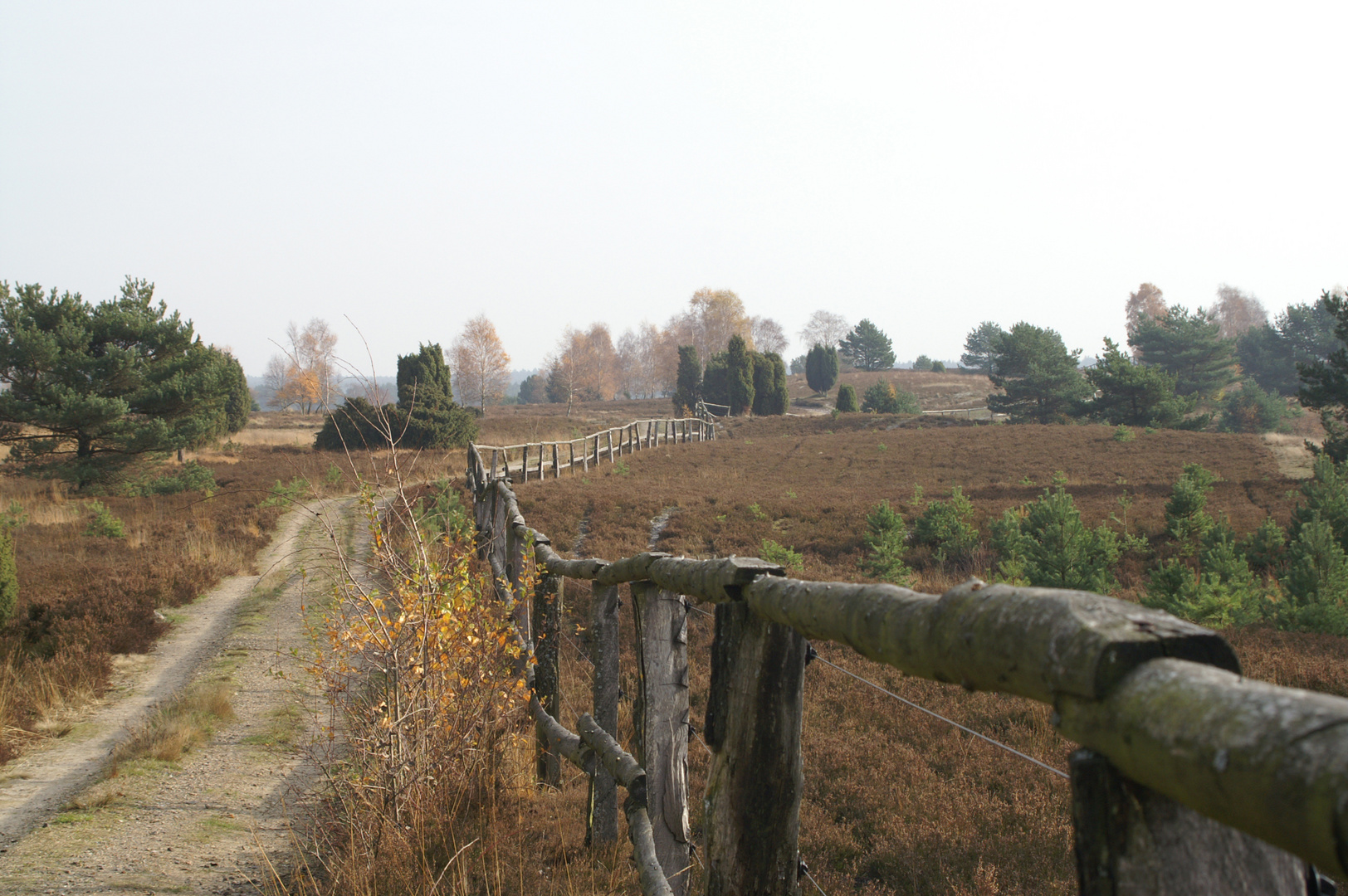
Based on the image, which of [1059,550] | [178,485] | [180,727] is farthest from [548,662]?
[178,485]

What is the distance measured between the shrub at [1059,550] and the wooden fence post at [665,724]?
800cm

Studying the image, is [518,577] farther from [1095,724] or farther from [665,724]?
[1095,724]

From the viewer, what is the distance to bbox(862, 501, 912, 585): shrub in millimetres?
11758

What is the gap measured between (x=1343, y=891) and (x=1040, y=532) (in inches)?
358

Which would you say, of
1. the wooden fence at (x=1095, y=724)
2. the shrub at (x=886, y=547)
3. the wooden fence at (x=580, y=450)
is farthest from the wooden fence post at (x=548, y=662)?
the wooden fence at (x=580, y=450)

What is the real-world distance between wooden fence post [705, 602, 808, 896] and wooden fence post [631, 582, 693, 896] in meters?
1.04

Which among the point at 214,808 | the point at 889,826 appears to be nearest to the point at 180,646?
the point at 214,808

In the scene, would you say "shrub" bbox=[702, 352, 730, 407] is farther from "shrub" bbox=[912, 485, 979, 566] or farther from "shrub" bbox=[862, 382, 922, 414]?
"shrub" bbox=[912, 485, 979, 566]

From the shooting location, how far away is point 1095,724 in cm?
99

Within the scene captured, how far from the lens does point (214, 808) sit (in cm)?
484

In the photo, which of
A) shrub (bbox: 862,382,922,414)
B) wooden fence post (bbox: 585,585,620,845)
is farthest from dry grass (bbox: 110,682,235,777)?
shrub (bbox: 862,382,922,414)

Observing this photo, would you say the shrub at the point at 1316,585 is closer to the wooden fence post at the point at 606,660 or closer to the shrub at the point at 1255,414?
the wooden fence post at the point at 606,660

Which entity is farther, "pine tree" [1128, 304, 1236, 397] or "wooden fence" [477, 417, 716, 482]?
"pine tree" [1128, 304, 1236, 397]

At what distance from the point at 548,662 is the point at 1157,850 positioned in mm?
4348
